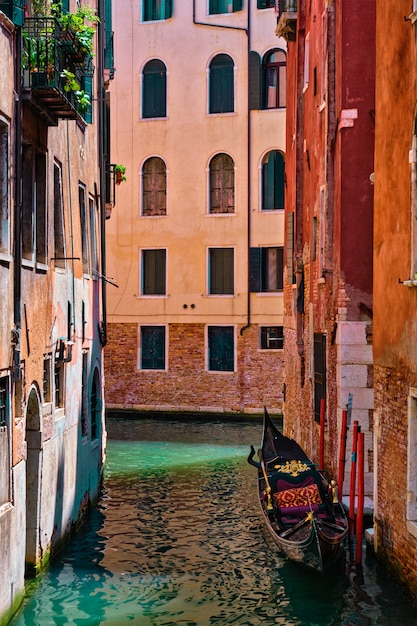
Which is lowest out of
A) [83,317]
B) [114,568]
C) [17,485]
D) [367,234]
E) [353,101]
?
[114,568]

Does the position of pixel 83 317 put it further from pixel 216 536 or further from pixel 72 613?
pixel 72 613

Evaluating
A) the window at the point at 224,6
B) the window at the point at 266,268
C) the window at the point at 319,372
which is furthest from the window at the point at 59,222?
the window at the point at 224,6

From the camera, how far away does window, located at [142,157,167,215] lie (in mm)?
25797

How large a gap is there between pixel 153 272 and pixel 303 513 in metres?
14.5

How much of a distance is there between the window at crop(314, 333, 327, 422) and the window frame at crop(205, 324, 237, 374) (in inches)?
386

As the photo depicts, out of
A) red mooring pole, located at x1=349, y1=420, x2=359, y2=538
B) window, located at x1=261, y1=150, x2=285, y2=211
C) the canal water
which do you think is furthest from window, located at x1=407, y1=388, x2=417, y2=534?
window, located at x1=261, y1=150, x2=285, y2=211

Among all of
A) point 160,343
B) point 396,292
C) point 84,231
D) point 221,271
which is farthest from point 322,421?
point 160,343

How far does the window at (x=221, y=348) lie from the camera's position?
82.4ft

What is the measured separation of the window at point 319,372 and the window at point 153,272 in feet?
35.6

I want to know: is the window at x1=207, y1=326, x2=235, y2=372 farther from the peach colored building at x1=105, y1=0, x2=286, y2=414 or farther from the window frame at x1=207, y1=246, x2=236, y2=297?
the window frame at x1=207, y1=246, x2=236, y2=297

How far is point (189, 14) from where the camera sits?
25.5 m

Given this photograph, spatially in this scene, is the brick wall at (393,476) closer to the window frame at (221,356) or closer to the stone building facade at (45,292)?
the stone building facade at (45,292)

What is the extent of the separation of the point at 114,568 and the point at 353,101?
6101 millimetres

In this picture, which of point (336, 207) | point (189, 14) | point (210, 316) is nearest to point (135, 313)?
point (210, 316)
